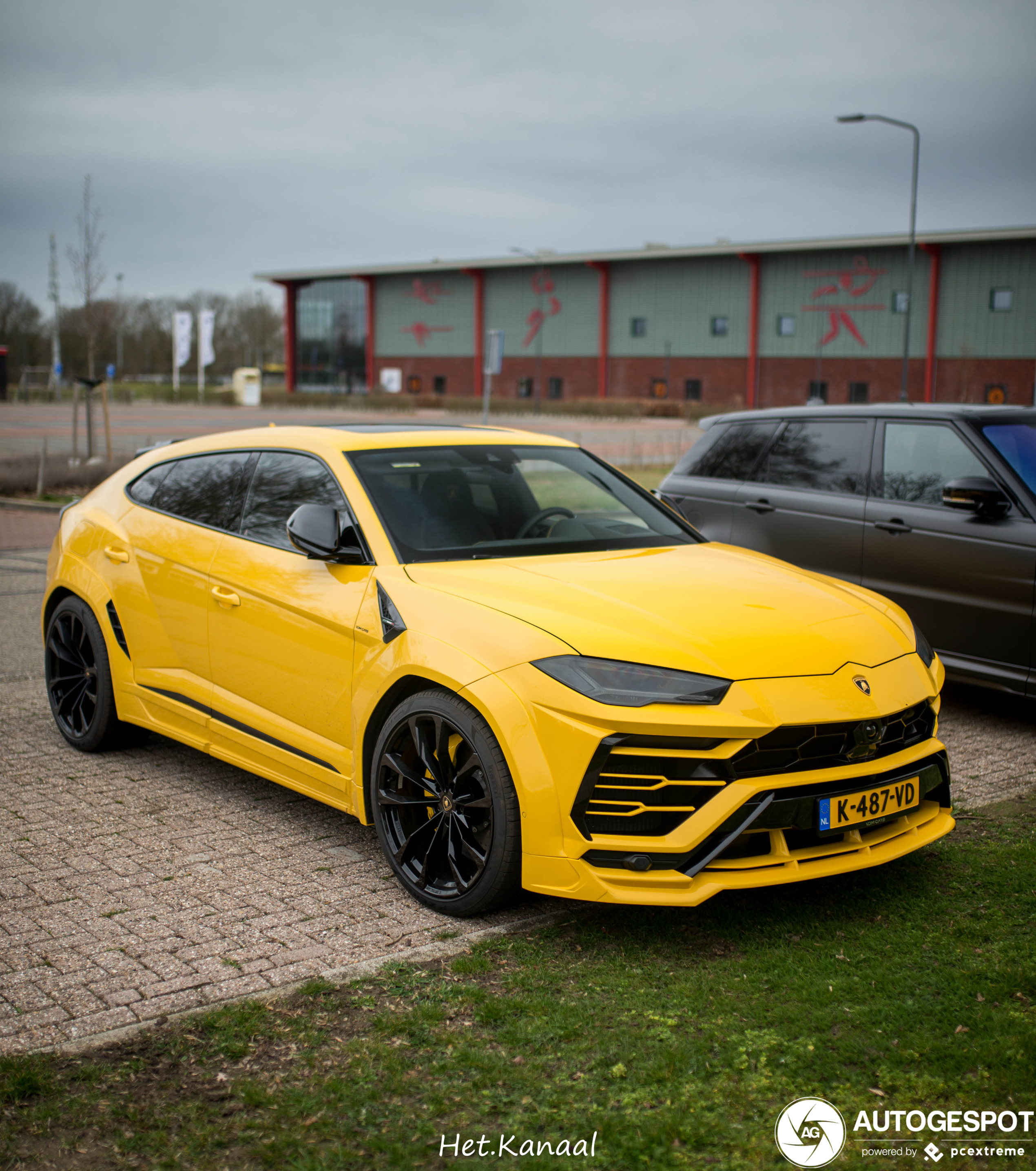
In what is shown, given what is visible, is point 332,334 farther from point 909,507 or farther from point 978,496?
point 978,496

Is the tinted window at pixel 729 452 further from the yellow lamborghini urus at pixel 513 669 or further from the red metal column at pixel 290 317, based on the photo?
the red metal column at pixel 290 317

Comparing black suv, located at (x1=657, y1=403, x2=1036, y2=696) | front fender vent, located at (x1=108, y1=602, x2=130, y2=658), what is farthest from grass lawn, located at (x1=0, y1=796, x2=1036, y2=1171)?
black suv, located at (x1=657, y1=403, x2=1036, y2=696)

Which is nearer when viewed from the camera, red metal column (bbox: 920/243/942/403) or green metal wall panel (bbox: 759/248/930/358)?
red metal column (bbox: 920/243/942/403)

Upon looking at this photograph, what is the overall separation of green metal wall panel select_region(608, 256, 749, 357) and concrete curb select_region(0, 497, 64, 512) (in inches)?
1983

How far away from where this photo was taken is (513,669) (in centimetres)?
359

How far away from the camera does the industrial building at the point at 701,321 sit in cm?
5659

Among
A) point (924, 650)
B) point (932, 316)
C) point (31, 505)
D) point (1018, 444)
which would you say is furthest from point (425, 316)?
point (924, 650)

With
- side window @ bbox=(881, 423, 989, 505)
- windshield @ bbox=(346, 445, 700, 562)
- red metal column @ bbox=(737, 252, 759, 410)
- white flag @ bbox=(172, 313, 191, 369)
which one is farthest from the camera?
white flag @ bbox=(172, 313, 191, 369)

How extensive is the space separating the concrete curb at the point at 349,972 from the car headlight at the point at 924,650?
148cm

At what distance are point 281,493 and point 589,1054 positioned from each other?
8.94 feet

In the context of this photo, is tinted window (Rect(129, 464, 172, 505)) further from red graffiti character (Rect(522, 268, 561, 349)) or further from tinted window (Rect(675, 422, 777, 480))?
red graffiti character (Rect(522, 268, 561, 349))

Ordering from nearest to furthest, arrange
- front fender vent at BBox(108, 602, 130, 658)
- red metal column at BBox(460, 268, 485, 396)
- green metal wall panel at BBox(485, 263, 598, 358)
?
1. front fender vent at BBox(108, 602, 130, 658)
2. green metal wall panel at BBox(485, 263, 598, 358)
3. red metal column at BBox(460, 268, 485, 396)

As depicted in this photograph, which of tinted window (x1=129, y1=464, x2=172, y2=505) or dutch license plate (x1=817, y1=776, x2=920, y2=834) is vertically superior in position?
tinted window (x1=129, y1=464, x2=172, y2=505)

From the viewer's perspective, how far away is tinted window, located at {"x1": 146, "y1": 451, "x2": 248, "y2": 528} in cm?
519
